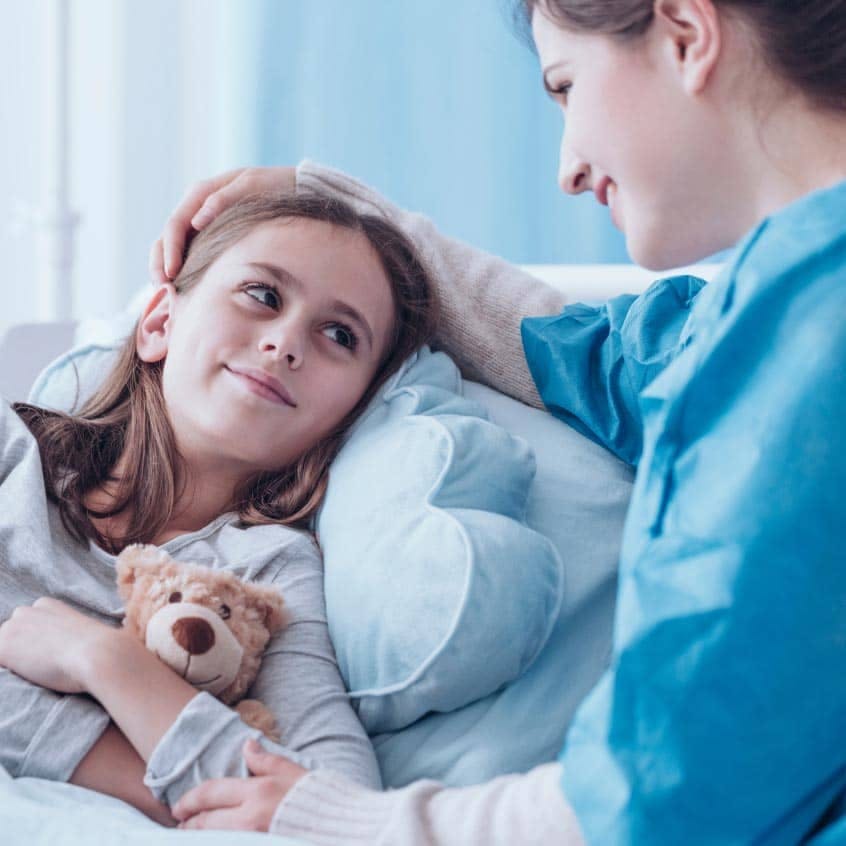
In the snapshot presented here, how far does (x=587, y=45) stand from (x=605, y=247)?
1.65m

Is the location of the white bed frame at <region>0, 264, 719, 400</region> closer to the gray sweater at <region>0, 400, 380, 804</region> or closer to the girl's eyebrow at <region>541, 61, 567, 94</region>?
the gray sweater at <region>0, 400, 380, 804</region>

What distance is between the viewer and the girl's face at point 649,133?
864 millimetres

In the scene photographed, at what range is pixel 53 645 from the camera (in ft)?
3.13

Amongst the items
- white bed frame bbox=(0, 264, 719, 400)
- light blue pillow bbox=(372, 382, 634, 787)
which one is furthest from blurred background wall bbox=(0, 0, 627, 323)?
light blue pillow bbox=(372, 382, 634, 787)

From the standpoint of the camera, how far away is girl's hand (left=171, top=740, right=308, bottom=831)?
32.8 inches

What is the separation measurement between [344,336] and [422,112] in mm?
1251

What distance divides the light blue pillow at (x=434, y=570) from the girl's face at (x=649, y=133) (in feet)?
0.82

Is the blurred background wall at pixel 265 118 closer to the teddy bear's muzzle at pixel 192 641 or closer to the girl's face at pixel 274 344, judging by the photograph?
the girl's face at pixel 274 344

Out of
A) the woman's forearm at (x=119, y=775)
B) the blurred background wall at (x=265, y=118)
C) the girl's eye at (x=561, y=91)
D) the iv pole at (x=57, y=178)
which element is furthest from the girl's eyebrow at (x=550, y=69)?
the iv pole at (x=57, y=178)

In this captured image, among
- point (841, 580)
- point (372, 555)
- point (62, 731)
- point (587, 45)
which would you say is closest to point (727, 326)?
point (841, 580)

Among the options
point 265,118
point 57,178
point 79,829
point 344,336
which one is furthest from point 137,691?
point 265,118

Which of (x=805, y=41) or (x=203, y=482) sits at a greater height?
(x=805, y=41)

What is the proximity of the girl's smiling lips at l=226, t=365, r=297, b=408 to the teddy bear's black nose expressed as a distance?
304 mm

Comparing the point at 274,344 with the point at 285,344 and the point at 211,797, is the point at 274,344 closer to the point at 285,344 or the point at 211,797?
the point at 285,344
